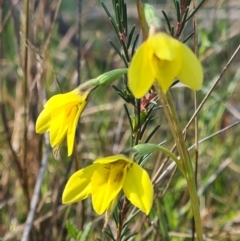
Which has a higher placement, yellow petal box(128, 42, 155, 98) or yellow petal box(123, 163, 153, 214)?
yellow petal box(128, 42, 155, 98)

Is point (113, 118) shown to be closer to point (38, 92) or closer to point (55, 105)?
point (38, 92)

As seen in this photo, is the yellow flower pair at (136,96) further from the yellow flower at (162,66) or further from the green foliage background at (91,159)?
the green foliage background at (91,159)

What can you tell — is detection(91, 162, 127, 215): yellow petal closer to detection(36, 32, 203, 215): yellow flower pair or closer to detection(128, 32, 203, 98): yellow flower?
detection(36, 32, 203, 215): yellow flower pair

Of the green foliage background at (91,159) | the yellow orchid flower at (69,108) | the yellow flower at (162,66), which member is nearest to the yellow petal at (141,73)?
the yellow flower at (162,66)

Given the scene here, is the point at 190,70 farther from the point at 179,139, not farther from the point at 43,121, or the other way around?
the point at 43,121

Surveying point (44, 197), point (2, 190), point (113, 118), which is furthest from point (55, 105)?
point (113, 118)

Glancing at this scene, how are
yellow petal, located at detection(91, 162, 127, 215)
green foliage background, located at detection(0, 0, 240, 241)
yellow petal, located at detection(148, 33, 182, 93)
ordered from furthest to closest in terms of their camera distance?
green foliage background, located at detection(0, 0, 240, 241), yellow petal, located at detection(91, 162, 127, 215), yellow petal, located at detection(148, 33, 182, 93)

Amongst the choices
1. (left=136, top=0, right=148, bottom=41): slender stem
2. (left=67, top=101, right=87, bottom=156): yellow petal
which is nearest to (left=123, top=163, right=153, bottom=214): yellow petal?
(left=67, top=101, right=87, bottom=156): yellow petal

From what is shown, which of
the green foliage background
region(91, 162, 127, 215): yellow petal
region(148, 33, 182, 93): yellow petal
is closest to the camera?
region(148, 33, 182, 93): yellow petal
